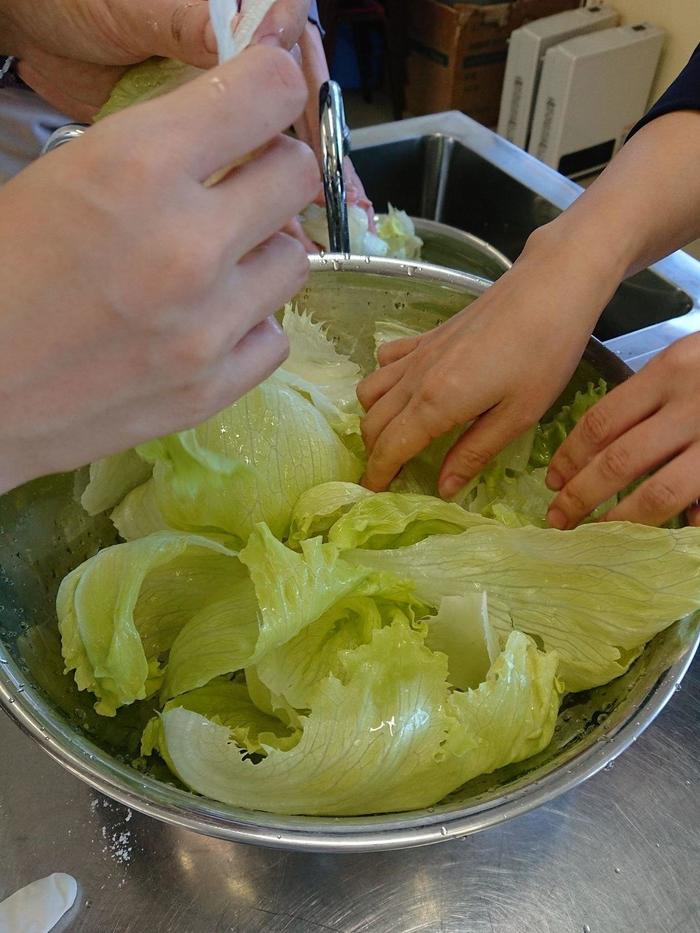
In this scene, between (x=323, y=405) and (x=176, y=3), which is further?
(x=176, y=3)

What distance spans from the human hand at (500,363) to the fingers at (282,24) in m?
0.34

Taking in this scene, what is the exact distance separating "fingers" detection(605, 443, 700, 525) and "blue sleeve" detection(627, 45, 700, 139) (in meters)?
0.46

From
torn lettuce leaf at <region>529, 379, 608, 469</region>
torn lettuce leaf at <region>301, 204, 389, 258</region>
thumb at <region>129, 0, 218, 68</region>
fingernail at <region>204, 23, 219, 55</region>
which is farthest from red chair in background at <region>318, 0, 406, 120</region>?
torn lettuce leaf at <region>529, 379, 608, 469</region>

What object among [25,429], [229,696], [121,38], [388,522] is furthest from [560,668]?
[121,38]

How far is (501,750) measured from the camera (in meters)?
0.68

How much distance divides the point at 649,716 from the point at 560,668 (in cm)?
11

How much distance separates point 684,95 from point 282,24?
1.91 feet

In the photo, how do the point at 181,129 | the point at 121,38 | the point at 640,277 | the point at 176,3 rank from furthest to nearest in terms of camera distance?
the point at 640,277 → the point at 121,38 → the point at 176,3 → the point at 181,129

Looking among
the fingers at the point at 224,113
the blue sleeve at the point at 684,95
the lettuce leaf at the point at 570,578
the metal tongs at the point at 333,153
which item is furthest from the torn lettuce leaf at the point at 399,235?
the fingers at the point at 224,113

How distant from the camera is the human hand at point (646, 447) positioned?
729mm

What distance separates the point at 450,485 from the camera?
2.86 feet

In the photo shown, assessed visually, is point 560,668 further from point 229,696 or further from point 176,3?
point 176,3

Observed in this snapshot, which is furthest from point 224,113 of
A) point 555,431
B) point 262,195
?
point 555,431

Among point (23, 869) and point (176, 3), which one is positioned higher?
point (176, 3)
